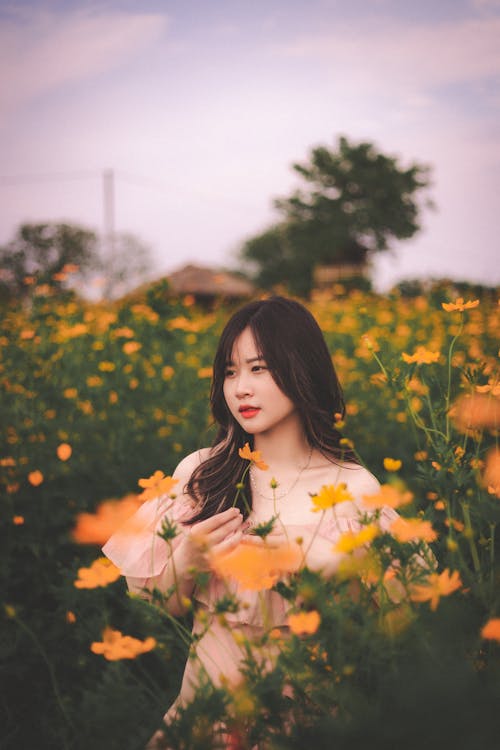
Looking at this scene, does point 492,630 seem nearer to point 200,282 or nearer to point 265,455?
point 265,455

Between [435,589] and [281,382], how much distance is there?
31.2 inches

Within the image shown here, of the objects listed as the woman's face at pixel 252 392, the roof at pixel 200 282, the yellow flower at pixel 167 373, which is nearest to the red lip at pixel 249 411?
the woman's face at pixel 252 392

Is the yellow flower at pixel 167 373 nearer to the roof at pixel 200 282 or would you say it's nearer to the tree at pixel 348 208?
the roof at pixel 200 282

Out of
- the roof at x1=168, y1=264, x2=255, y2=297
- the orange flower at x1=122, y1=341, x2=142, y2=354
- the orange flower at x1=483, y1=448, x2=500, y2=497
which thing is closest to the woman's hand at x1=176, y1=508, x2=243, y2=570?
the orange flower at x1=483, y1=448, x2=500, y2=497

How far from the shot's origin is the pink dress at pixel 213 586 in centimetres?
137

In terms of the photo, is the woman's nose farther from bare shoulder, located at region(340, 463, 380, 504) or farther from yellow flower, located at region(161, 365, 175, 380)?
yellow flower, located at region(161, 365, 175, 380)

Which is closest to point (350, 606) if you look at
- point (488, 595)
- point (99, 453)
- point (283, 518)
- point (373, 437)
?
point (488, 595)

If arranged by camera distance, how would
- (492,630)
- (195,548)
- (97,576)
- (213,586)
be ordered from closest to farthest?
1. (492,630)
2. (97,576)
3. (195,548)
4. (213,586)

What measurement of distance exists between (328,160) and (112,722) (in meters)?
31.1

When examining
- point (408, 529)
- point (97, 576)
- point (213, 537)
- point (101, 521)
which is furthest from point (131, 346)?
point (408, 529)

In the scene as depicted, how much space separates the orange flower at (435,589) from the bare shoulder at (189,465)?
2.99 feet

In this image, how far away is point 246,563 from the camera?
1.01 metres

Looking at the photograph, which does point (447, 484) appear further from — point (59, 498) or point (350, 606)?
point (59, 498)

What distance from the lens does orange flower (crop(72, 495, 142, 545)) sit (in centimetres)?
195
